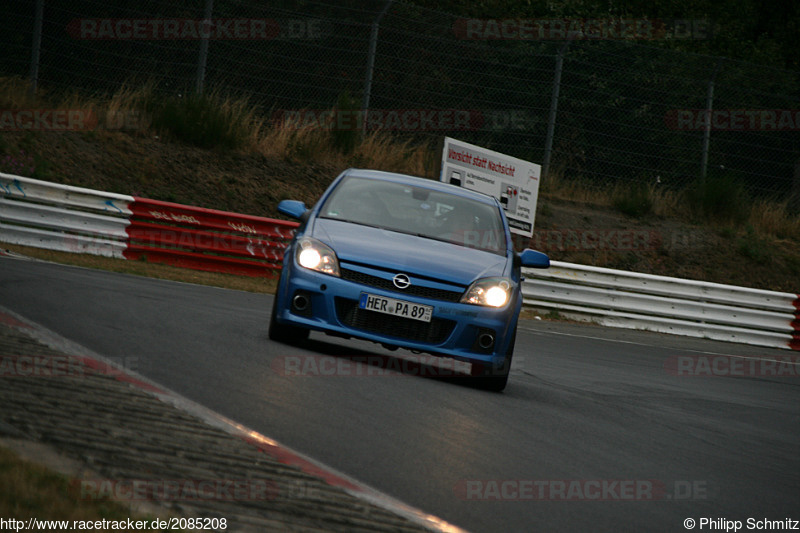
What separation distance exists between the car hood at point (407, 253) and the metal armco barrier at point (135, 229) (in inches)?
333

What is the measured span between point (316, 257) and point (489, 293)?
1.34m

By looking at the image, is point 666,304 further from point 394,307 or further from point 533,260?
point 394,307

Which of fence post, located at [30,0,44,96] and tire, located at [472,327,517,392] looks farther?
fence post, located at [30,0,44,96]

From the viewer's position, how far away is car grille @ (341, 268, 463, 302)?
27.7 feet

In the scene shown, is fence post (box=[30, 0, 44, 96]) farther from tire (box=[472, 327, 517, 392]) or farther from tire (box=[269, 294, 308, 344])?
tire (box=[472, 327, 517, 392])

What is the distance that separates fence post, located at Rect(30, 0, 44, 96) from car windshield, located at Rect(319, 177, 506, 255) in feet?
37.4

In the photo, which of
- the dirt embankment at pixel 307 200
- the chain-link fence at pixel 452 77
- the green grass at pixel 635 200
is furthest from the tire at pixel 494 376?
the green grass at pixel 635 200

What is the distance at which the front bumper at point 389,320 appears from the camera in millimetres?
8398

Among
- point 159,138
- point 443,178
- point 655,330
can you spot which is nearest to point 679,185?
point 655,330

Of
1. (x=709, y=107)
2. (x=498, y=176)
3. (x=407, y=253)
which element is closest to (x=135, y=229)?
(x=498, y=176)

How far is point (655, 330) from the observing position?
19.9 meters

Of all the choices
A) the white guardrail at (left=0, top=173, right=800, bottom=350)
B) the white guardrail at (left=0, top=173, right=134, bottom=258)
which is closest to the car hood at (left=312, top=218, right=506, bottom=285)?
the white guardrail at (left=0, top=173, right=134, bottom=258)

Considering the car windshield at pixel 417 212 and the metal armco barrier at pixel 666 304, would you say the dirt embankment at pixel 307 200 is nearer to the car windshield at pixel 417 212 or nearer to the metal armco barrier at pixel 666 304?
the metal armco barrier at pixel 666 304

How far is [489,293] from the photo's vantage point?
8.66 metres
